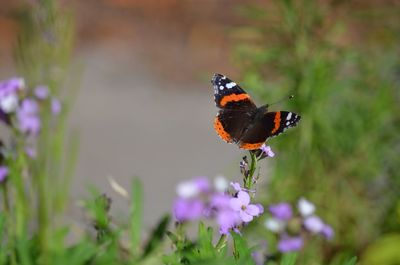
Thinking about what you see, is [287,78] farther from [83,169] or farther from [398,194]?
[83,169]

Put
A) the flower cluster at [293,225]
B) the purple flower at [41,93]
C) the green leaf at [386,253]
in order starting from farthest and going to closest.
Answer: the green leaf at [386,253], the flower cluster at [293,225], the purple flower at [41,93]

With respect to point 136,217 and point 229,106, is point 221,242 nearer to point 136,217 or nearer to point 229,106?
point 136,217

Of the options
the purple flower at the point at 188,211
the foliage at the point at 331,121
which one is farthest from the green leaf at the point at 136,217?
the foliage at the point at 331,121

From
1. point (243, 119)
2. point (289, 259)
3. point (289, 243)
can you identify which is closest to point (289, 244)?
Result: point (289, 243)

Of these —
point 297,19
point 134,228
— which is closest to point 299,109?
point 297,19

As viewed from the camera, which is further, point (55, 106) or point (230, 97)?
point (55, 106)

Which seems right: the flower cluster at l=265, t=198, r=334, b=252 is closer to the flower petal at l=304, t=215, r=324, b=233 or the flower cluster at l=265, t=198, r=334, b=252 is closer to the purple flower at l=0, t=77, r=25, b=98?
the flower petal at l=304, t=215, r=324, b=233

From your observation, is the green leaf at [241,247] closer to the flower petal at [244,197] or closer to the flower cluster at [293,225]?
the flower petal at [244,197]
